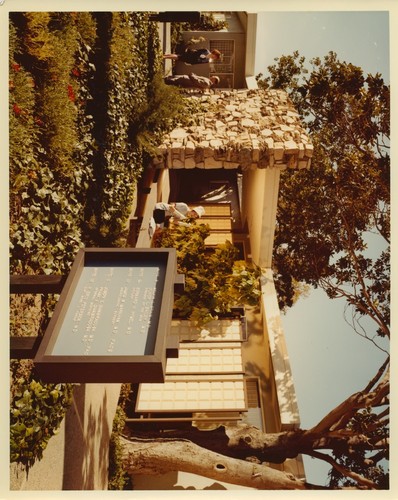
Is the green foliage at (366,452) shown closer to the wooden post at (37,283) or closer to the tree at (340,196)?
the tree at (340,196)

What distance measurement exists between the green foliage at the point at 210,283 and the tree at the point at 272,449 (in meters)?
2.12

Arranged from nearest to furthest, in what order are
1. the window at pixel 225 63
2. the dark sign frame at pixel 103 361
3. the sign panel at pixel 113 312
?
the dark sign frame at pixel 103 361
the sign panel at pixel 113 312
the window at pixel 225 63

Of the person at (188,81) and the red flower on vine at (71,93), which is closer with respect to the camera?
the red flower on vine at (71,93)

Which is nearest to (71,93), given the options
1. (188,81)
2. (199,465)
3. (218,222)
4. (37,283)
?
(37,283)

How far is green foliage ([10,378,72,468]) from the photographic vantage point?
3.80 m

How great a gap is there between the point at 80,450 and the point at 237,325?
11.1 ft

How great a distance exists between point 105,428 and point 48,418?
2822 mm

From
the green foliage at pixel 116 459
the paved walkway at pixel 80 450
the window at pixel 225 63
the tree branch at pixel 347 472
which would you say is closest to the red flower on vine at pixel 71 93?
the paved walkway at pixel 80 450

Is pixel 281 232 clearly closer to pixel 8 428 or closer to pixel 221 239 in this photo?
pixel 221 239

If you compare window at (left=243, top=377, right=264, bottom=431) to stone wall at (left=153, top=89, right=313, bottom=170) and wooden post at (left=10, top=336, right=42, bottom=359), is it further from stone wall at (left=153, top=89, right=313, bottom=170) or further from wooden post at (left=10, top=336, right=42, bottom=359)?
wooden post at (left=10, top=336, right=42, bottom=359)

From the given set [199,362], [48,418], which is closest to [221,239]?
[199,362]

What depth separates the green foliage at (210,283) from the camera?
7641 mm

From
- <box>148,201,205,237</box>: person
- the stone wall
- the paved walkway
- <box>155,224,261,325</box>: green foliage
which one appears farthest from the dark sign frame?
the stone wall

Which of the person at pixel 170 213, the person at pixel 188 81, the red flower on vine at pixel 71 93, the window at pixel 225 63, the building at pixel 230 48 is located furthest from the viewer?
the window at pixel 225 63
